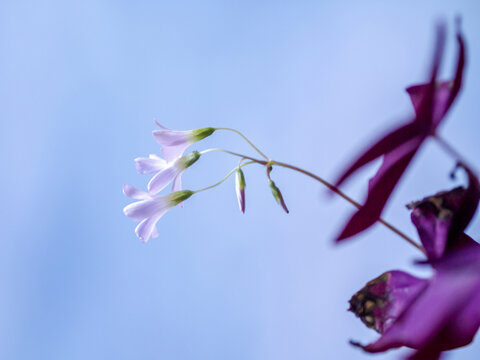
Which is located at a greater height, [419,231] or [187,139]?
[187,139]

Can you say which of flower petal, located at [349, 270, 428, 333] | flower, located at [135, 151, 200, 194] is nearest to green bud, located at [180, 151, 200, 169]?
flower, located at [135, 151, 200, 194]

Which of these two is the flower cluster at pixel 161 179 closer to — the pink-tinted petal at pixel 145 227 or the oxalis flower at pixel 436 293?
the pink-tinted petal at pixel 145 227

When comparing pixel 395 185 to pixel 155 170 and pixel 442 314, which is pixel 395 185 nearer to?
pixel 442 314

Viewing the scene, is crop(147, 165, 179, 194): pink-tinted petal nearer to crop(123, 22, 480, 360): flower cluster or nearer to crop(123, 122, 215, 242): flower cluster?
crop(123, 122, 215, 242): flower cluster

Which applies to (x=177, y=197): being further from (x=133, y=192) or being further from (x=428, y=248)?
(x=428, y=248)

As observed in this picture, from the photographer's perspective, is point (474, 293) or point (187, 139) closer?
point (474, 293)

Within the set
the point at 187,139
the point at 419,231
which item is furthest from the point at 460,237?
the point at 187,139

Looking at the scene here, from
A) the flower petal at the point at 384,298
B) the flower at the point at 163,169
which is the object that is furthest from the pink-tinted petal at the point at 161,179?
the flower petal at the point at 384,298
